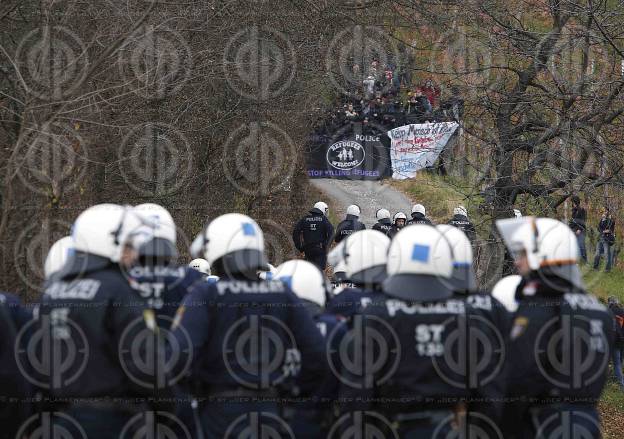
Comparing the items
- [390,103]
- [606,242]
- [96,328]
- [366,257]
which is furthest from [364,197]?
[96,328]

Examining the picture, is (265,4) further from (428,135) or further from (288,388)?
(288,388)

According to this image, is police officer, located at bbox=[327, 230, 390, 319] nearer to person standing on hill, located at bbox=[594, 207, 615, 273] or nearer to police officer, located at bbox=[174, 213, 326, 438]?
police officer, located at bbox=[174, 213, 326, 438]

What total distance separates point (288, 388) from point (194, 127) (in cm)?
1214

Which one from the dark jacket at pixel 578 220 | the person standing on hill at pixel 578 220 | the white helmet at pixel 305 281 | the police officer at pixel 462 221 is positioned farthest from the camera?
the police officer at pixel 462 221

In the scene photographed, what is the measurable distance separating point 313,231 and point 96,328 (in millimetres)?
12718

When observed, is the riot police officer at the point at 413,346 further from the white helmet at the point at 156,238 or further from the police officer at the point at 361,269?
the white helmet at the point at 156,238

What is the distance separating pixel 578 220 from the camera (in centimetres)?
1396

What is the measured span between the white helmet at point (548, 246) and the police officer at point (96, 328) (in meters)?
2.17

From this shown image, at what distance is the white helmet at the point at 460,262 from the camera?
5711 millimetres

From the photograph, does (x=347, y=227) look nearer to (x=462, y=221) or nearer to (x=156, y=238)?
(x=462, y=221)

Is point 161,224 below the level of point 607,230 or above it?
above

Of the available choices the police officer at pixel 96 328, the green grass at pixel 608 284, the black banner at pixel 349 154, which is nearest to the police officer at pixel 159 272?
the police officer at pixel 96 328

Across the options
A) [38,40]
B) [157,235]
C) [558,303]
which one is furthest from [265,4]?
[558,303]

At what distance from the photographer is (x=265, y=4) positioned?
53.0ft
